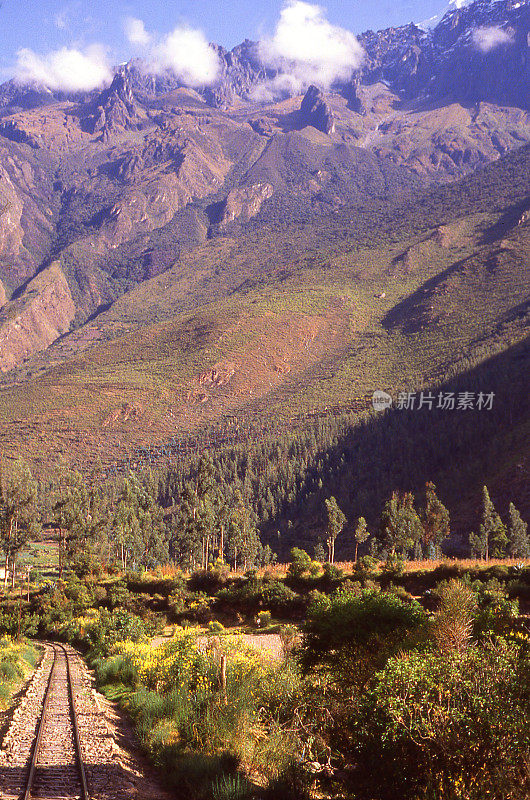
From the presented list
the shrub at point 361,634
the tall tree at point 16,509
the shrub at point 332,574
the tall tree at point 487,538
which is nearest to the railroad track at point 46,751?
the shrub at point 361,634

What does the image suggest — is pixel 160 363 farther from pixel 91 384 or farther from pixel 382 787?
pixel 382 787

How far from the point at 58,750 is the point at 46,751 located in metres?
0.23

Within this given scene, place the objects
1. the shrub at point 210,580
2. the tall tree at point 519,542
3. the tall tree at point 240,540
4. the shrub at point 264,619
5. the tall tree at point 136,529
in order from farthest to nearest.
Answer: the tall tree at point 136,529, the tall tree at point 519,542, the tall tree at point 240,540, the shrub at point 210,580, the shrub at point 264,619

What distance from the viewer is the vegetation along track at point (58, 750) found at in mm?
10297

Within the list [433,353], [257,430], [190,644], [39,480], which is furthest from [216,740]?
[433,353]

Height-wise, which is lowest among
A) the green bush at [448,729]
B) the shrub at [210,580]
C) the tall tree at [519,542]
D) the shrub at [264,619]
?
the tall tree at [519,542]

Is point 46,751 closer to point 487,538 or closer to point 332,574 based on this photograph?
point 332,574

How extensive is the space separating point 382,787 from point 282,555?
96147mm

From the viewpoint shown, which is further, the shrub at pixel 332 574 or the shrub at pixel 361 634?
the shrub at pixel 332 574

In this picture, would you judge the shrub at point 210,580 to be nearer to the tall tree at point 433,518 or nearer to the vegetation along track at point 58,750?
the vegetation along track at point 58,750

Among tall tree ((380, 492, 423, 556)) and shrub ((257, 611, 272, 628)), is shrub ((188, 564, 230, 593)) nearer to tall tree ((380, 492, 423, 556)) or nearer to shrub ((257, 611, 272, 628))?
shrub ((257, 611, 272, 628))

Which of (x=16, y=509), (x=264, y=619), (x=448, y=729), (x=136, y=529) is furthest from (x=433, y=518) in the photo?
(x=448, y=729)

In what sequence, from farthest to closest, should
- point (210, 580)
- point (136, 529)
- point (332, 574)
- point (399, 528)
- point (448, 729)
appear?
1. point (136, 529)
2. point (399, 528)
3. point (210, 580)
4. point (332, 574)
5. point (448, 729)

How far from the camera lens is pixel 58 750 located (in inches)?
497
